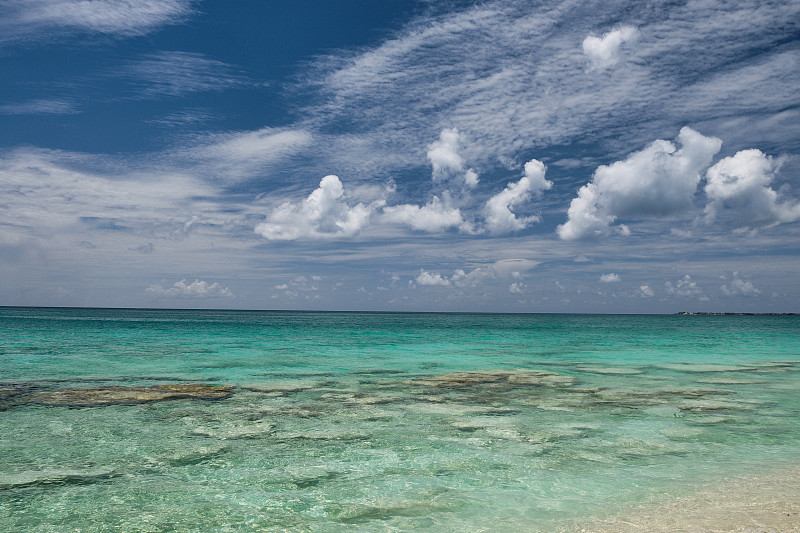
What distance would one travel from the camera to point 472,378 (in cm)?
1777

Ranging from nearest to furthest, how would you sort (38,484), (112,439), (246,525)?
(246,525)
(38,484)
(112,439)

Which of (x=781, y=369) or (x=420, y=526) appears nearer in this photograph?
(x=420, y=526)

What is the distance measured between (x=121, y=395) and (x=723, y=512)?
42.5 feet

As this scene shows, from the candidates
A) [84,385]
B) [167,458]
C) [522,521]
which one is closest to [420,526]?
[522,521]

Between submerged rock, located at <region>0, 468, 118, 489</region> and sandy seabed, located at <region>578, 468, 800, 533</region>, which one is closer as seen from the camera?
sandy seabed, located at <region>578, 468, 800, 533</region>

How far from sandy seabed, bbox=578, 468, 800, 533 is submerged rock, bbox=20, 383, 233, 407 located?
406 inches

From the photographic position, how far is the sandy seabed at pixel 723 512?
18.1 feet

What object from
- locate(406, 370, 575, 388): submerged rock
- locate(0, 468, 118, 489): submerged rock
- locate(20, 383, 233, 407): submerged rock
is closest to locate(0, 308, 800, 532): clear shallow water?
locate(0, 468, 118, 489): submerged rock

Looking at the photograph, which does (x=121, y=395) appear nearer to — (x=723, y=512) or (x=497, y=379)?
(x=497, y=379)

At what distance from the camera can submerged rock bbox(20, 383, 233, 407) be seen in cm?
1241

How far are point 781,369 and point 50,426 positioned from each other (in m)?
27.1

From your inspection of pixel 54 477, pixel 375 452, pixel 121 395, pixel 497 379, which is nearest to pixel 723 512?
pixel 375 452

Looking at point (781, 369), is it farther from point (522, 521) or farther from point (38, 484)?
point (38, 484)

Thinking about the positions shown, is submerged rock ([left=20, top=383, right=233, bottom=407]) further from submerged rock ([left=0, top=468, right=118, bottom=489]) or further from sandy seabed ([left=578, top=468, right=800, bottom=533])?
sandy seabed ([left=578, top=468, right=800, bottom=533])
